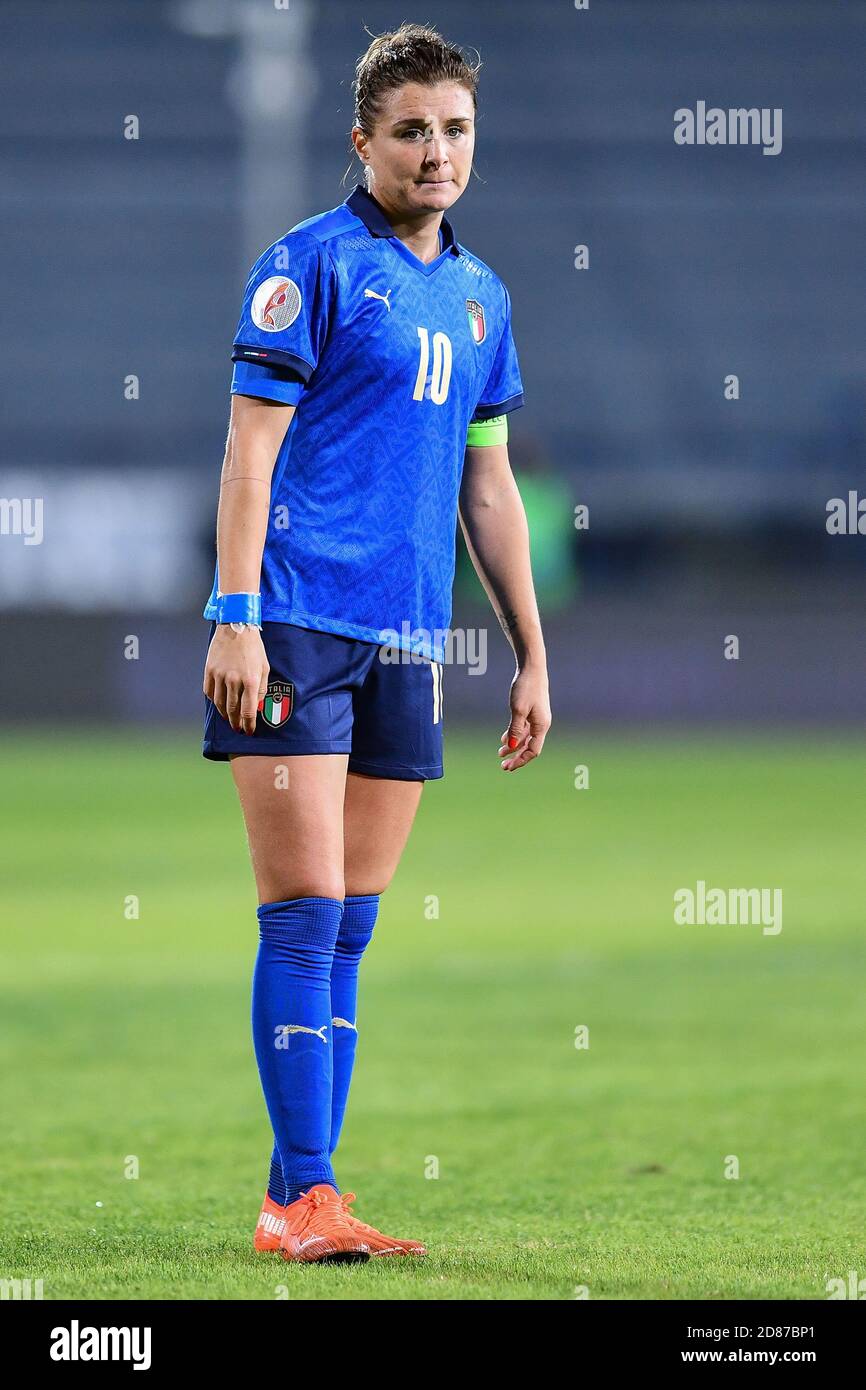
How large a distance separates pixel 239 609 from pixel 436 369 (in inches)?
19.8

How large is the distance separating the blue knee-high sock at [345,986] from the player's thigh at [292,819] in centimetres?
23

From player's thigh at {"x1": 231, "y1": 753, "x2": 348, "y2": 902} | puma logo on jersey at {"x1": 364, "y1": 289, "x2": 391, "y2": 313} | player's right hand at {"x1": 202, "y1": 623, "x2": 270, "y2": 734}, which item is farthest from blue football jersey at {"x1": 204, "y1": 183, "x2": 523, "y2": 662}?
player's thigh at {"x1": 231, "y1": 753, "x2": 348, "y2": 902}

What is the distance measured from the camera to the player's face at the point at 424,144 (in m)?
2.81

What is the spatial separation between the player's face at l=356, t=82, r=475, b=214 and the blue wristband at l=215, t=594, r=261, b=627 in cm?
65

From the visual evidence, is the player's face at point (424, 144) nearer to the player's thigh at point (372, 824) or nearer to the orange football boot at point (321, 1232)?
the player's thigh at point (372, 824)

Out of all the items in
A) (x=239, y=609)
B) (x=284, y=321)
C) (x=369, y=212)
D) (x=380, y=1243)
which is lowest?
(x=380, y=1243)

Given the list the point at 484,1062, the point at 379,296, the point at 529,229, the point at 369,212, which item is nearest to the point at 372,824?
the point at 379,296

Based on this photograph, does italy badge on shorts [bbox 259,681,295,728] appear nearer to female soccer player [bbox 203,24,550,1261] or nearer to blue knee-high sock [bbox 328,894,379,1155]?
female soccer player [bbox 203,24,550,1261]

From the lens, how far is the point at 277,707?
2.77 m

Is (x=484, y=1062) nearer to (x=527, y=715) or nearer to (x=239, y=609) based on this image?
(x=527, y=715)

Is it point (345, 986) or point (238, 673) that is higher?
point (238, 673)

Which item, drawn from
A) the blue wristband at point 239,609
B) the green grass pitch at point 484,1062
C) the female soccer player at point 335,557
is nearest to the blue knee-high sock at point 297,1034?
the female soccer player at point 335,557
